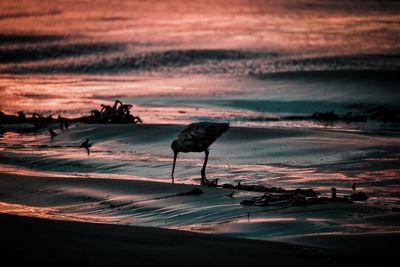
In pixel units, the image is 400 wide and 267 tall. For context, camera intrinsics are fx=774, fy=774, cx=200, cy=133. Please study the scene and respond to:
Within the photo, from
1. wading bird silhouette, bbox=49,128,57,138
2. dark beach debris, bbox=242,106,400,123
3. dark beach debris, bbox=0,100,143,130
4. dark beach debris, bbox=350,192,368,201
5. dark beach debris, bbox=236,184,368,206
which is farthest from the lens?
dark beach debris, bbox=242,106,400,123

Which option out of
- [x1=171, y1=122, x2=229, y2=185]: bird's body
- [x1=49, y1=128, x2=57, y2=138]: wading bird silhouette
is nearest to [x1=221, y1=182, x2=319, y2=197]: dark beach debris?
[x1=171, y1=122, x2=229, y2=185]: bird's body

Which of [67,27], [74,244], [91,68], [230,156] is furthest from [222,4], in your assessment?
[74,244]

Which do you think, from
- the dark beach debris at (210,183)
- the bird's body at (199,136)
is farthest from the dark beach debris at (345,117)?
the dark beach debris at (210,183)

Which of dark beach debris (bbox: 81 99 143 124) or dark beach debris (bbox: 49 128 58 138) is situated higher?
dark beach debris (bbox: 81 99 143 124)

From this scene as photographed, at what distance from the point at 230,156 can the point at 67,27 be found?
18.3 metres

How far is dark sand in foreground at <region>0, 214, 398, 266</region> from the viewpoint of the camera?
6.06 m

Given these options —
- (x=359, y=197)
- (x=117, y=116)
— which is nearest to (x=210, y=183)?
(x=359, y=197)

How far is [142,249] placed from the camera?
20.9 feet

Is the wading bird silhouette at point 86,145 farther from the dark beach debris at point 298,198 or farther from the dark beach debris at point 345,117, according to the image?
the dark beach debris at point 298,198

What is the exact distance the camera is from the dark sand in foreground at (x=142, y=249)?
19.9ft

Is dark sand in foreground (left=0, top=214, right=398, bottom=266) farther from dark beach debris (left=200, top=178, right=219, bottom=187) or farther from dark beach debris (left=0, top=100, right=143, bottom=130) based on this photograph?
dark beach debris (left=0, top=100, right=143, bottom=130)

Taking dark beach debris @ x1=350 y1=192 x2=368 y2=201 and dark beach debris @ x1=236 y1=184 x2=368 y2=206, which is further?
dark beach debris @ x1=350 y1=192 x2=368 y2=201

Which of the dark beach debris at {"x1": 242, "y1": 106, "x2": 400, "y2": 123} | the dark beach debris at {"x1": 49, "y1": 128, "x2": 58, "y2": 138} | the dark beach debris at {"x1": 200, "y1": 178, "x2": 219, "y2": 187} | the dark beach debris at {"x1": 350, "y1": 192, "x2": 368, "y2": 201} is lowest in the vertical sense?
the dark beach debris at {"x1": 350, "y1": 192, "x2": 368, "y2": 201}

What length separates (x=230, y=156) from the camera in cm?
1219
